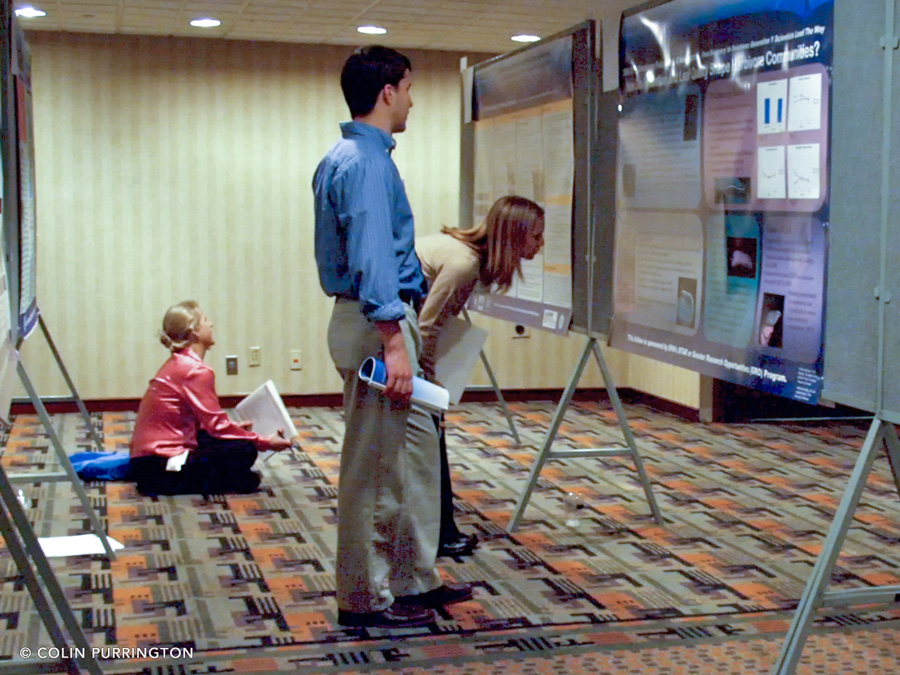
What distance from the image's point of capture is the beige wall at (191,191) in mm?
7078

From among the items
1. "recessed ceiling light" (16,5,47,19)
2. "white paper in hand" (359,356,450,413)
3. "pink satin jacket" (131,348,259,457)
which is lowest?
"pink satin jacket" (131,348,259,457)

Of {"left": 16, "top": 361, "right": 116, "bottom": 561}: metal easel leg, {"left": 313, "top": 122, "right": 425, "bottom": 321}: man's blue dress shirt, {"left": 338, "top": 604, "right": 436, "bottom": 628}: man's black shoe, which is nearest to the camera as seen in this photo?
{"left": 313, "top": 122, "right": 425, "bottom": 321}: man's blue dress shirt

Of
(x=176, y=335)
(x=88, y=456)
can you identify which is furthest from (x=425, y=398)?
(x=88, y=456)

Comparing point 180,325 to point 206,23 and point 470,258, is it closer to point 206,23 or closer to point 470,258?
point 470,258

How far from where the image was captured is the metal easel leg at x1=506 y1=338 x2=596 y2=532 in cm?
407

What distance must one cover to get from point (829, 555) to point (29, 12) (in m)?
5.31

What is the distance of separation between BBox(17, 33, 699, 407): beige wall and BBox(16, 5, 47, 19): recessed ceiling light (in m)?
0.52

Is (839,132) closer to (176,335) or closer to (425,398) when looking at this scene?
(425,398)

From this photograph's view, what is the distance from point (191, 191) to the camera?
7273 mm

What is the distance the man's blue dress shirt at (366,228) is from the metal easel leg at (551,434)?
1.11 meters

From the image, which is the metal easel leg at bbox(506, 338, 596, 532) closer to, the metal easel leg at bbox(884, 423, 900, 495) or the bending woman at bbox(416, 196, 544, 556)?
the bending woman at bbox(416, 196, 544, 556)

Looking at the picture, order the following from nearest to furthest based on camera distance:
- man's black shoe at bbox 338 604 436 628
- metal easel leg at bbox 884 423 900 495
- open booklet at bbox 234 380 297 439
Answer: metal easel leg at bbox 884 423 900 495 → man's black shoe at bbox 338 604 436 628 → open booklet at bbox 234 380 297 439

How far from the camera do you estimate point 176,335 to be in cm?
492

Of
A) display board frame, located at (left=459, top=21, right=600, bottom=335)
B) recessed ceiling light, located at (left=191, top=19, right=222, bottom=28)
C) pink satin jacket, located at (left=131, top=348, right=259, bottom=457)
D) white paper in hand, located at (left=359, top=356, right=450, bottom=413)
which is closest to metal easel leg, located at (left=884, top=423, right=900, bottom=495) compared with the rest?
white paper in hand, located at (left=359, top=356, right=450, bottom=413)
